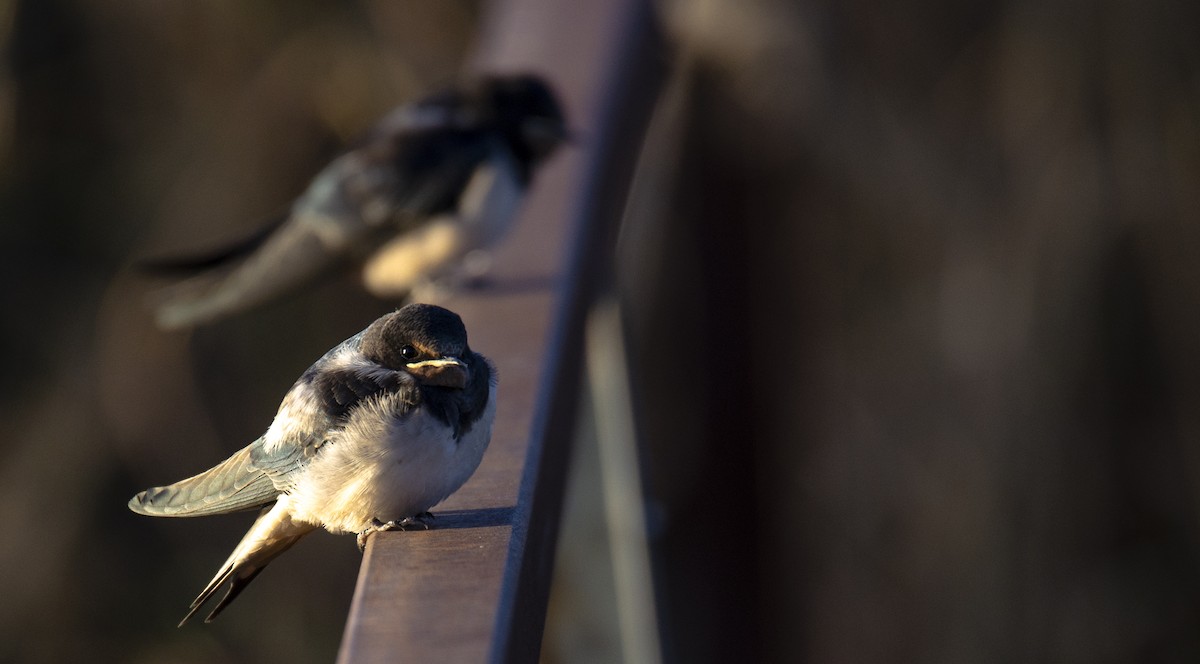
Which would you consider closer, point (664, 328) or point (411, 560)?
point (411, 560)

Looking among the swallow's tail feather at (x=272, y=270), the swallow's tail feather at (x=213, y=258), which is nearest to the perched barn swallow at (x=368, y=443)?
the swallow's tail feather at (x=213, y=258)

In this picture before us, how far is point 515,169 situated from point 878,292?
1.81 metres

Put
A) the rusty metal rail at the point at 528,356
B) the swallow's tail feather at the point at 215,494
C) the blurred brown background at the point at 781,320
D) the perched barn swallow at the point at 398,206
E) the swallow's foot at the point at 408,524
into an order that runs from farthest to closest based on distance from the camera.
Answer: the blurred brown background at the point at 781,320, the perched barn swallow at the point at 398,206, the swallow's tail feather at the point at 215,494, the swallow's foot at the point at 408,524, the rusty metal rail at the point at 528,356

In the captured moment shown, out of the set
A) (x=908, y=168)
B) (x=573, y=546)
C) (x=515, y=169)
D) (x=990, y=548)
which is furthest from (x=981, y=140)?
(x=573, y=546)

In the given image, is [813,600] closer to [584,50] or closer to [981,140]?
[981,140]

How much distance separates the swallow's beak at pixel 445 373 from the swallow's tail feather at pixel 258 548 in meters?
0.23

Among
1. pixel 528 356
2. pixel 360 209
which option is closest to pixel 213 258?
pixel 360 209

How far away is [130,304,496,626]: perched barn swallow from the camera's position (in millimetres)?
1489

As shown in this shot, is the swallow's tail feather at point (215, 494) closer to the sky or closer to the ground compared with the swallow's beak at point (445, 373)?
closer to the ground

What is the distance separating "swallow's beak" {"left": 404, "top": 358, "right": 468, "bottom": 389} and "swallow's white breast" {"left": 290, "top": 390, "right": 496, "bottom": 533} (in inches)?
1.6

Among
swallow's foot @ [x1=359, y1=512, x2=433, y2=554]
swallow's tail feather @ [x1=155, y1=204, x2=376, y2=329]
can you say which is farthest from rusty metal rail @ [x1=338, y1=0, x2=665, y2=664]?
swallow's tail feather @ [x1=155, y1=204, x2=376, y2=329]

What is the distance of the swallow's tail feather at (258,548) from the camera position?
1.64 m

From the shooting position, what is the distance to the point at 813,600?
181 inches

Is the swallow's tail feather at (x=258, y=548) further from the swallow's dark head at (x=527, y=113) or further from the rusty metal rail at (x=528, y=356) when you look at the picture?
the swallow's dark head at (x=527, y=113)
